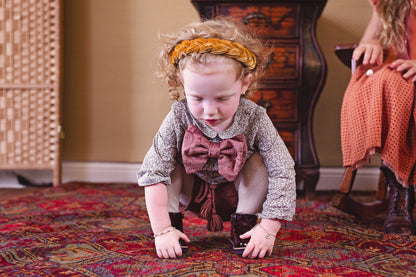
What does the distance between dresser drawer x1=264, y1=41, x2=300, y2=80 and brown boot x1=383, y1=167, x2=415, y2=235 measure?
703 millimetres

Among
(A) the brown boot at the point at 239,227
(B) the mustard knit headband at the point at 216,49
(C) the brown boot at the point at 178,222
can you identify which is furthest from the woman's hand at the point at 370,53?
(C) the brown boot at the point at 178,222

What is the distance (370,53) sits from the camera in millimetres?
1414

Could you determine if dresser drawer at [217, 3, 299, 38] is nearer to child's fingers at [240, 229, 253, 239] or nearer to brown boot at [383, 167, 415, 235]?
brown boot at [383, 167, 415, 235]

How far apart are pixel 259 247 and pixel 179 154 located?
1.00ft

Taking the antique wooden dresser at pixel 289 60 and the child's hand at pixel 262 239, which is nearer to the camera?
the child's hand at pixel 262 239

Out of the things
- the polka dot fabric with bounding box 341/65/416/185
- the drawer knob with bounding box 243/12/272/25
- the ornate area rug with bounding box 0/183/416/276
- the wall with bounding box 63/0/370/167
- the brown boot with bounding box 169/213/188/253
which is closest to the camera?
the ornate area rug with bounding box 0/183/416/276

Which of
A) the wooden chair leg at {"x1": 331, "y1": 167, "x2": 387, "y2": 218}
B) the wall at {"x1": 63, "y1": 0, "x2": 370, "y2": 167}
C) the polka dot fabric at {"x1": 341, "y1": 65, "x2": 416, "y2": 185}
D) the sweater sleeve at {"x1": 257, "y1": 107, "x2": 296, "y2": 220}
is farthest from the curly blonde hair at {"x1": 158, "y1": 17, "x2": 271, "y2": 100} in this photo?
the wall at {"x1": 63, "y1": 0, "x2": 370, "y2": 167}

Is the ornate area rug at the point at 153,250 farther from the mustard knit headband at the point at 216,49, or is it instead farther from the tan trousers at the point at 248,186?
the mustard knit headband at the point at 216,49

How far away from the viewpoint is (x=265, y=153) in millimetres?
1062

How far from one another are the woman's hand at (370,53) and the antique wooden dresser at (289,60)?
17.2 inches

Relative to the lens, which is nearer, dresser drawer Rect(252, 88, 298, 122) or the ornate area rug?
the ornate area rug

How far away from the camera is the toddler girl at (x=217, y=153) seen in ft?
3.18

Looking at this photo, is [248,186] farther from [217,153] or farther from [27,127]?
[27,127]

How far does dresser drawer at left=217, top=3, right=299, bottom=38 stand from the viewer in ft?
6.06
